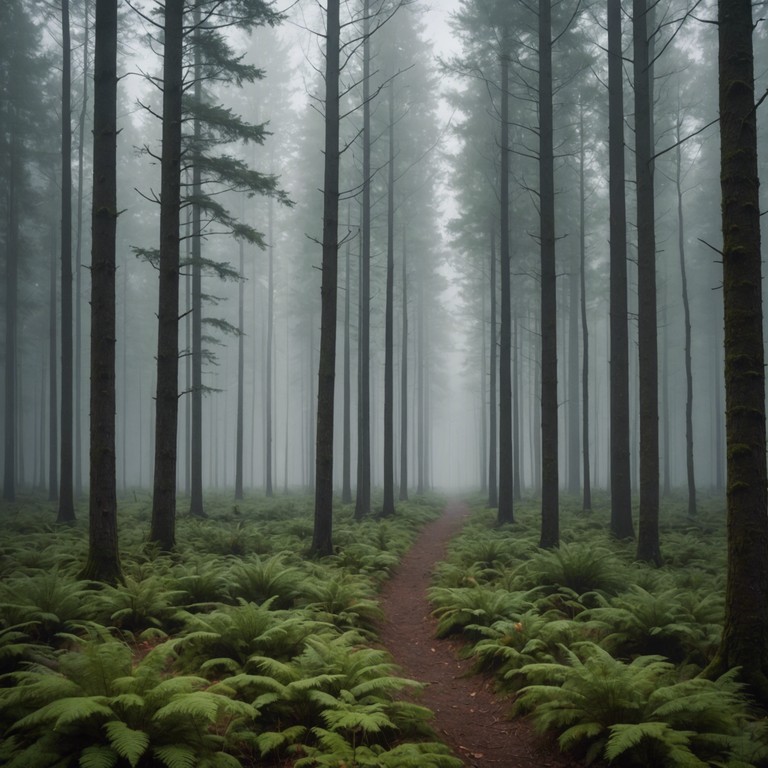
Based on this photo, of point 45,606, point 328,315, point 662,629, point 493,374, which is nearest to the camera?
point 662,629

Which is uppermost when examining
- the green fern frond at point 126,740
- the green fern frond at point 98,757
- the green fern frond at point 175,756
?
the green fern frond at point 126,740

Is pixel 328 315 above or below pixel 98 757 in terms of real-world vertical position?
above

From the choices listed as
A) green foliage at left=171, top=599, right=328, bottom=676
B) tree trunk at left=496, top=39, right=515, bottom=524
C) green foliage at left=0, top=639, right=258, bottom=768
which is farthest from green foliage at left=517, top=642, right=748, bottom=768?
tree trunk at left=496, top=39, right=515, bottom=524

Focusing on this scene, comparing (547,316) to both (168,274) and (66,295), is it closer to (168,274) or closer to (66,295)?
(168,274)

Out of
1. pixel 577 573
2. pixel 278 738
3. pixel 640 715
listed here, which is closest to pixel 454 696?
pixel 640 715

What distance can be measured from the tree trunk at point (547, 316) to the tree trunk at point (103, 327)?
793 cm

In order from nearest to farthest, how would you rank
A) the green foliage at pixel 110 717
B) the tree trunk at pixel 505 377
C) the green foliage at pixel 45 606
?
1. the green foliage at pixel 110 717
2. the green foliage at pixel 45 606
3. the tree trunk at pixel 505 377

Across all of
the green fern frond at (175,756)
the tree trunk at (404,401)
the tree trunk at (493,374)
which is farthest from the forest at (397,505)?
the tree trunk at (404,401)

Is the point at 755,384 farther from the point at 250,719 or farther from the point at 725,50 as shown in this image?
the point at 250,719

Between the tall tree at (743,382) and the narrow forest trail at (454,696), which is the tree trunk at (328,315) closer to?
the narrow forest trail at (454,696)

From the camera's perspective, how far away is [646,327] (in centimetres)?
1081

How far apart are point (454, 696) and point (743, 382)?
171 inches

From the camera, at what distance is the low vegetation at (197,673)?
3578mm

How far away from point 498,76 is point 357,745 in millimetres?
19424
